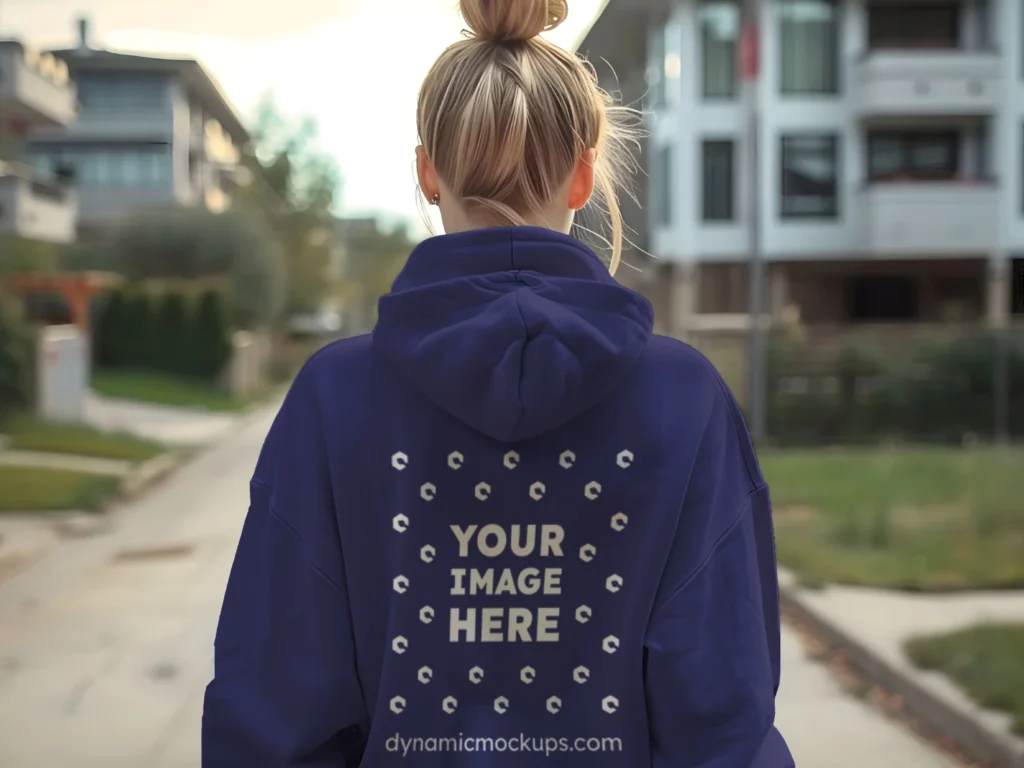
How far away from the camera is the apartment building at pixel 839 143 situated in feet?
86.0

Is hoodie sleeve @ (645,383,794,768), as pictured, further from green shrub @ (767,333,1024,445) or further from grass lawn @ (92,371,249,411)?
grass lawn @ (92,371,249,411)

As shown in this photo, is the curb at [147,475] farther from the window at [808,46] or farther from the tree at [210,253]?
the window at [808,46]

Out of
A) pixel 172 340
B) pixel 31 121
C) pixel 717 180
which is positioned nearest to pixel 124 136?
pixel 172 340

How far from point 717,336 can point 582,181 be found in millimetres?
16034

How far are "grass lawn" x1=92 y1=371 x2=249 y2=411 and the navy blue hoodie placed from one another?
22.5 m

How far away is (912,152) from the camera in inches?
1073

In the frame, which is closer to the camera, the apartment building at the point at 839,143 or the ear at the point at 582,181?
the ear at the point at 582,181

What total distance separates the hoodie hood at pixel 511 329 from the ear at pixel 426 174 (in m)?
0.09

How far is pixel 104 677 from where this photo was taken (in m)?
5.68

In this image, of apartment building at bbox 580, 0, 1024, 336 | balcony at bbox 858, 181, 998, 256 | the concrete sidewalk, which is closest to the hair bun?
the concrete sidewalk

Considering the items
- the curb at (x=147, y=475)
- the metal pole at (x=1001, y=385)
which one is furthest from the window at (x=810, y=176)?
the curb at (x=147, y=475)

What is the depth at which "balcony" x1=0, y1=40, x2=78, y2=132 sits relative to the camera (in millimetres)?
21030

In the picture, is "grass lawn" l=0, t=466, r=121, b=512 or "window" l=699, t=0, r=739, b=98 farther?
"window" l=699, t=0, r=739, b=98

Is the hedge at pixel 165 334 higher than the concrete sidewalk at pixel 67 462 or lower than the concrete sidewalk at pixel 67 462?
higher
